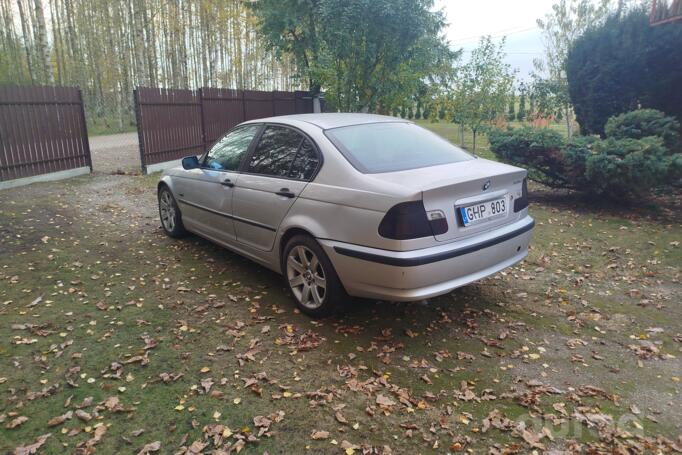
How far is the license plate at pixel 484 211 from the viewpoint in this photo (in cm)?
339

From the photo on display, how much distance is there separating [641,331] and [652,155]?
3.71 m

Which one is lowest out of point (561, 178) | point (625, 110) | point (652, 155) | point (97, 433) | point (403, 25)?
point (97, 433)

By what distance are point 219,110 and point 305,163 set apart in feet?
33.7

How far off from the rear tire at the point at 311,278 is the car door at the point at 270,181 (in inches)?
11.7

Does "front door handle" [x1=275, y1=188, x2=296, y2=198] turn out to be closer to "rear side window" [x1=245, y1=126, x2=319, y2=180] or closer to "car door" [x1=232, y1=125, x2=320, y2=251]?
"car door" [x1=232, y1=125, x2=320, y2=251]

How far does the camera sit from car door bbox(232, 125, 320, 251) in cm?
394

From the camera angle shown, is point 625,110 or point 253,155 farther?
point 625,110

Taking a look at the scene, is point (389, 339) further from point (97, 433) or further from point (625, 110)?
point (625, 110)

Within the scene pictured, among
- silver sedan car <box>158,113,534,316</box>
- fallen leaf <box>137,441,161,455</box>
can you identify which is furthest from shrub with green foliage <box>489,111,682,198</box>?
fallen leaf <box>137,441,161,455</box>

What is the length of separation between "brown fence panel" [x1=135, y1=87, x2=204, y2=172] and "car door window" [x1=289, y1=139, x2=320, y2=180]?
7.90m

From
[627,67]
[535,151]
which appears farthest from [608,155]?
[627,67]

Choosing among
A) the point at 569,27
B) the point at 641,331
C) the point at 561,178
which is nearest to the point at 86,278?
the point at 641,331

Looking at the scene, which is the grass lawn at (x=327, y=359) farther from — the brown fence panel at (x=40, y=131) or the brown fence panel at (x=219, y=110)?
the brown fence panel at (x=219, y=110)

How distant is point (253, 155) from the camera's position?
4.53 m
